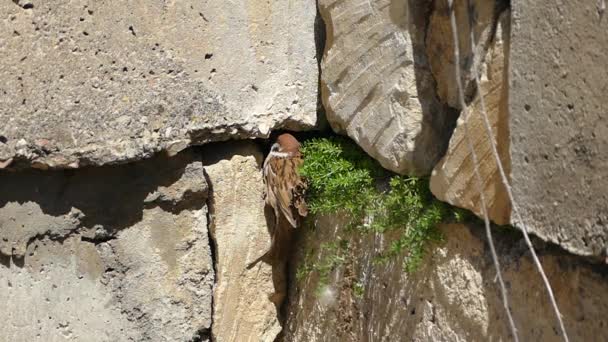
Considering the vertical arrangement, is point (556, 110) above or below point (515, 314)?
above

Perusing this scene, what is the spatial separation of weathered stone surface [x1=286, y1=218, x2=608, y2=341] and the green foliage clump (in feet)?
0.13

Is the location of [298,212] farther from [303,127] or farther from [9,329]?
[9,329]

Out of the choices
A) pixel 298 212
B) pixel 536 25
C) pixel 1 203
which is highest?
pixel 536 25

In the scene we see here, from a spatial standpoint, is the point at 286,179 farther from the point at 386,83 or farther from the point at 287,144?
the point at 386,83

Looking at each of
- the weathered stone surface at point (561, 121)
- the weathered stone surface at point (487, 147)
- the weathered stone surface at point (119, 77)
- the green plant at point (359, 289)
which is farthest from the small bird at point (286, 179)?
the weathered stone surface at point (561, 121)

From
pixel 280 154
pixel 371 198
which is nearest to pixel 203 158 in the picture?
pixel 280 154

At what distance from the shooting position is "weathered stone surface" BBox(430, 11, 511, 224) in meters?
2.12

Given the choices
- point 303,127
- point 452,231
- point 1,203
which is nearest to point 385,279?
point 452,231

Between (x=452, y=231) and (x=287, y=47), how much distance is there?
0.87 meters

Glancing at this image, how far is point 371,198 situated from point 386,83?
326 mm

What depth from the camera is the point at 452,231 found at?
2.43 meters

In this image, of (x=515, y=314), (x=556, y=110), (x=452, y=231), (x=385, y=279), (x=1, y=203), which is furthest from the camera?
(x=1, y=203)

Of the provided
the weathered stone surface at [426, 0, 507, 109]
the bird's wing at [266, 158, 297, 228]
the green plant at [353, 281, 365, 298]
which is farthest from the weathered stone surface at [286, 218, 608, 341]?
the weathered stone surface at [426, 0, 507, 109]

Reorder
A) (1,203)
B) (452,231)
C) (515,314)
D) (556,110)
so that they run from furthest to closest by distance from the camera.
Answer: (1,203), (452,231), (515,314), (556,110)
